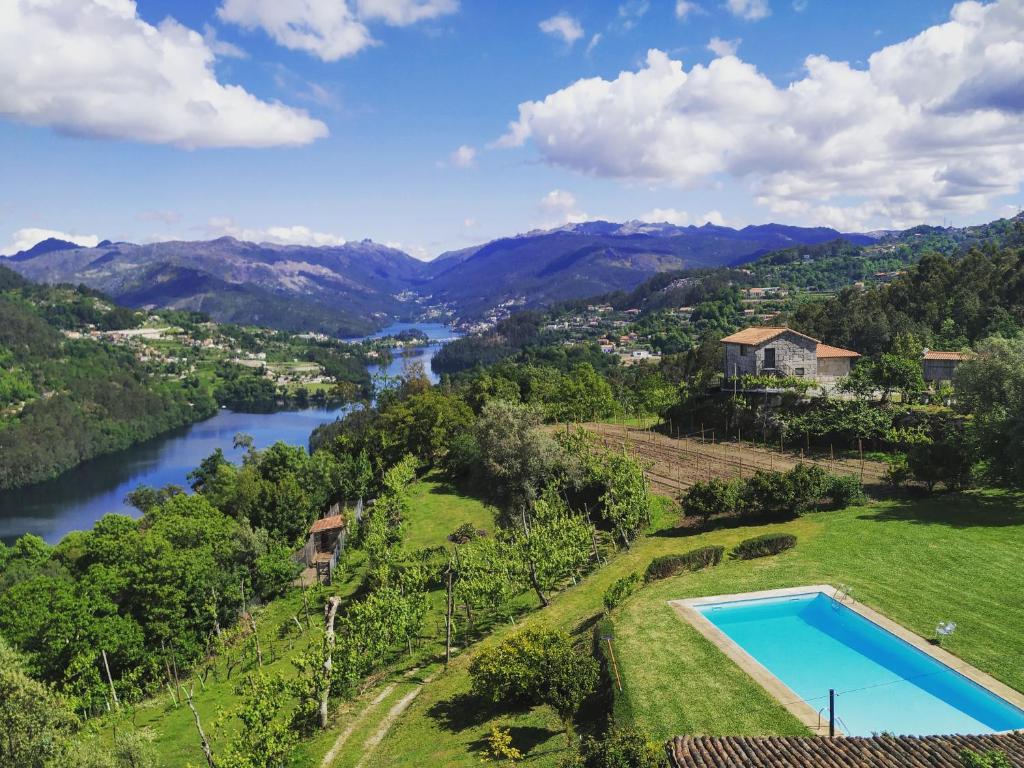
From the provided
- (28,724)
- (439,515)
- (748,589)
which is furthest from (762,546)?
(28,724)

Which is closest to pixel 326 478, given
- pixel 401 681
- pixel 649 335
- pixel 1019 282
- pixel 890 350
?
pixel 401 681

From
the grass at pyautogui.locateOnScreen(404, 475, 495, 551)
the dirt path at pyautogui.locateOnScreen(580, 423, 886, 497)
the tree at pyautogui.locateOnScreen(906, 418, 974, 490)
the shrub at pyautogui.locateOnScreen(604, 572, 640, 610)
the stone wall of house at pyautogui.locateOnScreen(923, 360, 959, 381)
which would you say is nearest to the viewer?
the shrub at pyautogui.locateOnScreen(604, 572, 640, 610)

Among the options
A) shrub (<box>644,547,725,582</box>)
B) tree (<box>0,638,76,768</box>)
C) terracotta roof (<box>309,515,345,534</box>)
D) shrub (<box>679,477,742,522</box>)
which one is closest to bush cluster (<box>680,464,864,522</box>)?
shrub (<box>679,477,742,522</box>)

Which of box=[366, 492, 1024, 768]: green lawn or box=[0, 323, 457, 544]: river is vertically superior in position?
box=[366, 492, 1024, 768]: green lawn

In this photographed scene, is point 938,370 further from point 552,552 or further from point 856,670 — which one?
point 856,670

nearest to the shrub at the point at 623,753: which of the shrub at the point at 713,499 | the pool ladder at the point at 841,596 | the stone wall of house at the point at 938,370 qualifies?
the pool ladder at the point at 841,596

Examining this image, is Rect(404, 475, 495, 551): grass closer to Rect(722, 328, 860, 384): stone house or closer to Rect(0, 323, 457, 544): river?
Rect(722, 328, 860, 384): stone house

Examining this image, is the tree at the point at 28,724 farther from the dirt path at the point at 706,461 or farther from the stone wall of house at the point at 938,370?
the stone wall of house at the point at 938,370
